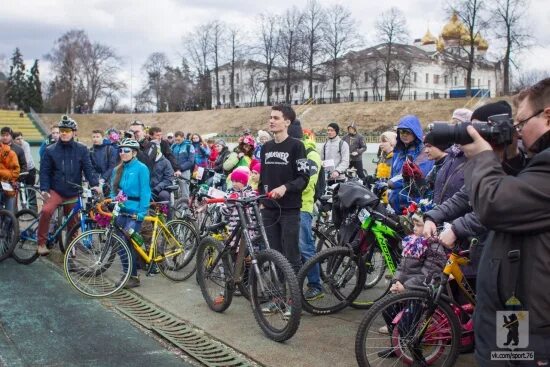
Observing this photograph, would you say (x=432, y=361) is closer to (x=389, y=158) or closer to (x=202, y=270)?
(x=202, y=270)

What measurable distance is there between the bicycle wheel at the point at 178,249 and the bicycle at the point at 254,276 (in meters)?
1.29

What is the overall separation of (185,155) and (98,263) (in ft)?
21.7

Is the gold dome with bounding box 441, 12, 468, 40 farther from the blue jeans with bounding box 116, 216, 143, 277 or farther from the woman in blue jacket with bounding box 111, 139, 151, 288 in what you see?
the blue jeans with bounding box 116, 216, 143, 277

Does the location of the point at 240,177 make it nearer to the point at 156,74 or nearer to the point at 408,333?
the point at 408,333

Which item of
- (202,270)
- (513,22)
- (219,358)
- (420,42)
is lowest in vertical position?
(219,358)

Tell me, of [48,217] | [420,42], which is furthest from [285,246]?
[420,42]

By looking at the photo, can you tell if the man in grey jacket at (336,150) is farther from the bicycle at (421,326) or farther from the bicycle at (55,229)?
the bicycle at (421,326)

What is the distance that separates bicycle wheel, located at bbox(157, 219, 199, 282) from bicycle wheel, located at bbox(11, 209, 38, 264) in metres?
1.89

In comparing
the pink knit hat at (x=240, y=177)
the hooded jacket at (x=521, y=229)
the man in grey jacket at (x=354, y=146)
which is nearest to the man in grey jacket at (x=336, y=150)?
the man in grey jacket at (x=354, y=146)

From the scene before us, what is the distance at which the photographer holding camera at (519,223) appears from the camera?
2217 mm

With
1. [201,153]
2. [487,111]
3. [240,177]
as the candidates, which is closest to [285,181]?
[240,177]

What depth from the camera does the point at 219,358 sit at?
4.64 m

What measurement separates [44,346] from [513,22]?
181 feet

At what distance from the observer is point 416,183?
18.0 feet
